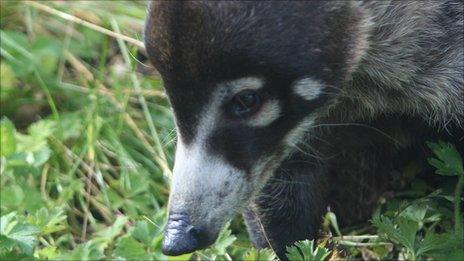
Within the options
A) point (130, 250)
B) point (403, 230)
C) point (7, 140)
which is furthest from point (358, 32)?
point (7, 140)

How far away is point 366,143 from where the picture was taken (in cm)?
348

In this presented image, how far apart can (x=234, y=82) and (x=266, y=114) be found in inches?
6.1

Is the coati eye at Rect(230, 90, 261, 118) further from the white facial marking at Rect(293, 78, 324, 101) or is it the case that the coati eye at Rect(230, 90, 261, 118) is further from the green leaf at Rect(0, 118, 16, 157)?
the green leaf at Rect(0, 118, 16, 157)

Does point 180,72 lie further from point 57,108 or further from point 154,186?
point 57,108

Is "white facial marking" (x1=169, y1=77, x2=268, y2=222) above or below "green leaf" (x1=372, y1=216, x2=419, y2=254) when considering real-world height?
above

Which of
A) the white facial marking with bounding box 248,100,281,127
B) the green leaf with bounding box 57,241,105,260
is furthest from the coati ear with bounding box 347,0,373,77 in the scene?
the green leaf with bounding box 57,241,105,260

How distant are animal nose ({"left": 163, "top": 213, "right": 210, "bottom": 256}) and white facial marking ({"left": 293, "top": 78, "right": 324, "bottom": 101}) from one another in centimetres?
44

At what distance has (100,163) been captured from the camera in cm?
407

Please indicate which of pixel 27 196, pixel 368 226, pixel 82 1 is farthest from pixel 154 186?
pixel 82 1

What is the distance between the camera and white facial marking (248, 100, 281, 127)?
2783 millimetres

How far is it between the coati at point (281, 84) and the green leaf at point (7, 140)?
946 millimetres

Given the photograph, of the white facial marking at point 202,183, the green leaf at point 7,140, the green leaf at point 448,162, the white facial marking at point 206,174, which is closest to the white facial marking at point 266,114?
the white facial marking at point 206,174

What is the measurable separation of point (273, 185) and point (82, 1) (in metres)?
1.57

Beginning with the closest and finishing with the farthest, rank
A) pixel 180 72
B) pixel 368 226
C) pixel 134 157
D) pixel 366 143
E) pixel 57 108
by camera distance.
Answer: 1. pixel 180 72
2. pixel 366 143
3. pixel 368 226
4. pixel 134 157
5. pixel 57 108
